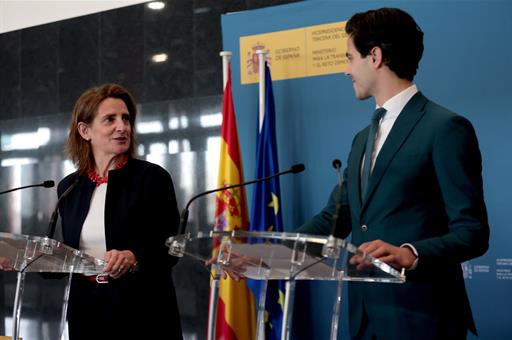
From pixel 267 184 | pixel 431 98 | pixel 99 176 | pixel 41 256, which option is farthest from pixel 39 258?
pixel 431 98

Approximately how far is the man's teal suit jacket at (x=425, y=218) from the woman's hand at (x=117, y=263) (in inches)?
32.8

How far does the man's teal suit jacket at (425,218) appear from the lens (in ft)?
6.61

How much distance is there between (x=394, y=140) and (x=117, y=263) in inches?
41.4

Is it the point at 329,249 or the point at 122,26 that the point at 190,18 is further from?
the point at 329,249

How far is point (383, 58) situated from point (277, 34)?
2.66 metres

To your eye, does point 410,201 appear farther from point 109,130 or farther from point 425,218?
point 109,130

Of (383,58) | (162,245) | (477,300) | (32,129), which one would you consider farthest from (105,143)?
(32,129)

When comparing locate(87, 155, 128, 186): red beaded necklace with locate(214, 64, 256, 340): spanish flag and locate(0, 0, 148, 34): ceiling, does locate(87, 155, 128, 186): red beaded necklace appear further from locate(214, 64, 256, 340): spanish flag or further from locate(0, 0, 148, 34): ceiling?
locate(0, 0, 148, 34): ceiling

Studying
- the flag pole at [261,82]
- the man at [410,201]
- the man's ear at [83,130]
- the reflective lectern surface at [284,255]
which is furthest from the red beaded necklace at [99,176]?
the flag pole at [261,82]

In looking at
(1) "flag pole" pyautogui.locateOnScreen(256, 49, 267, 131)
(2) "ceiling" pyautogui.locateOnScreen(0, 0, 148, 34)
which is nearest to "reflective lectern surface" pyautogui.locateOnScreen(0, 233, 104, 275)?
(1) "flag pole" pyautogui.locateOnScreen(256, 49, 267, 131)

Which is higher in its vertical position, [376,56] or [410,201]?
[376,56]

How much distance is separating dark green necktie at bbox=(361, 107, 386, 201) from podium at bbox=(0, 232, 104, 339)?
89cm

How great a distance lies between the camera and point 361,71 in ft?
7.66

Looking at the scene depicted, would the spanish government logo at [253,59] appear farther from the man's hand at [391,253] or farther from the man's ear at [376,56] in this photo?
the man's hand at [391,253]
